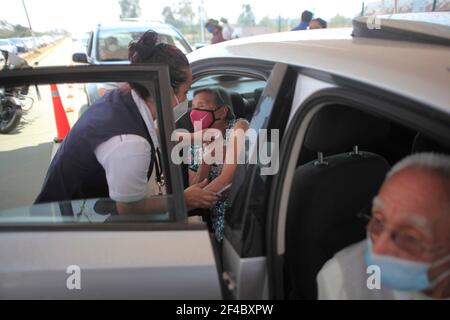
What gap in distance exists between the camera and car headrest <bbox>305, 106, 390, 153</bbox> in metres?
1.33

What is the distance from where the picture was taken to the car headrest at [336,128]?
4.35 feet

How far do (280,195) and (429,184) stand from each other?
1.52 ft

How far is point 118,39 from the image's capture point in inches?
242

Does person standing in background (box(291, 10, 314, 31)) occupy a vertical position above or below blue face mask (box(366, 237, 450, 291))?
above

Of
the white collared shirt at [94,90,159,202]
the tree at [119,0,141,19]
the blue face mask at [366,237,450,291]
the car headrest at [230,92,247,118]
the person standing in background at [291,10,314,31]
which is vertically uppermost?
the tree at [119,0,141,19]

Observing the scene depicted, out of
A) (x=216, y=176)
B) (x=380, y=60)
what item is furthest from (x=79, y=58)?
(x=380, y=60)

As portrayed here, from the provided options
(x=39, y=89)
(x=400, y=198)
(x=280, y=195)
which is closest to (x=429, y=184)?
(x=400, y=198)

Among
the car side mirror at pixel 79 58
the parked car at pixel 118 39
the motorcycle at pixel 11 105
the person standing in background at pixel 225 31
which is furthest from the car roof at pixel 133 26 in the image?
the motorcycle at pixel 11 105

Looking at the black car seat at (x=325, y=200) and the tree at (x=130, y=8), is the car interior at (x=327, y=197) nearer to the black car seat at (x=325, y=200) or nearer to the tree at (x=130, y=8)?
the black car seat at (x=325, y=200)

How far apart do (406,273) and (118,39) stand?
5976 millimetres

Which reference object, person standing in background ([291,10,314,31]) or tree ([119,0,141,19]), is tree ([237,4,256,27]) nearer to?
tree ([119,0,141,19])

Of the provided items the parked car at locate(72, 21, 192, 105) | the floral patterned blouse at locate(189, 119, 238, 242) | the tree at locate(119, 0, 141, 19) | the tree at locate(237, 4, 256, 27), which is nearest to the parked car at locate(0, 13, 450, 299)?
the floral patterned blouse at locate(189, 119, 238, 242)
